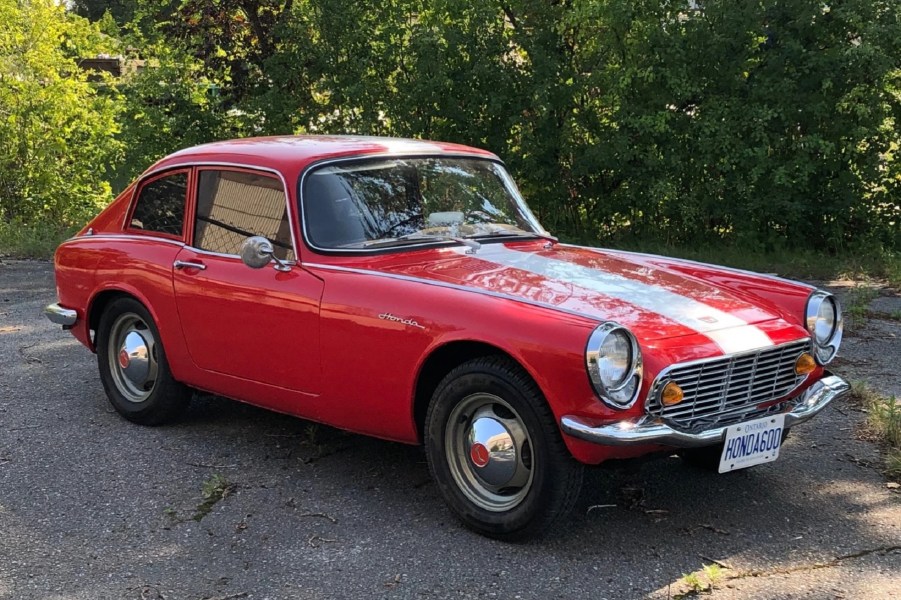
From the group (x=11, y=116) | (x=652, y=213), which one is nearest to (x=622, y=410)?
(x=652, y=213)

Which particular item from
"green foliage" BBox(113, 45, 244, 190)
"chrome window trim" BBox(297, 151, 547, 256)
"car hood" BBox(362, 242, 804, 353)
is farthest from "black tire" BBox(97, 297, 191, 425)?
"green foliage" BBox(113, 45, 244, 190)

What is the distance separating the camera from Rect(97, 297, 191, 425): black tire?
17.9 ft

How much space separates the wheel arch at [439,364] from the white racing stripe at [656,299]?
570mm

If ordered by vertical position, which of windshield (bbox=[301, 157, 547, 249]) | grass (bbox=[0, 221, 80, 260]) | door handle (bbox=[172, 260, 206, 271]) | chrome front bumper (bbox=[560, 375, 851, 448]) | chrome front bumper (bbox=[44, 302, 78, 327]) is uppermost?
windshield (bbox=[301, 157, 547, 249])

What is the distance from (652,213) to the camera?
11.6 m

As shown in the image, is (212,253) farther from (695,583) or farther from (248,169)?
(695,583)

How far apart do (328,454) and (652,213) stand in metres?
7.35

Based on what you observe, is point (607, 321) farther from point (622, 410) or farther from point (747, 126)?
point (747, 126)

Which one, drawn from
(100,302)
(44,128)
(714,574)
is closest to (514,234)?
(714,574)

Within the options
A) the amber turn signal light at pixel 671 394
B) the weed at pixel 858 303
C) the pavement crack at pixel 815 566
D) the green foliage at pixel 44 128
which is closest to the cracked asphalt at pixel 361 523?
the pavement crack at pixel 815 566

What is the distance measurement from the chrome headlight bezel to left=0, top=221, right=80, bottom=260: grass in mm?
10140

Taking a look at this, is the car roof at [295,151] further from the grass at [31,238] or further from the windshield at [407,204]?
the grass at [31,238]

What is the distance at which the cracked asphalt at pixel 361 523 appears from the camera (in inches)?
144

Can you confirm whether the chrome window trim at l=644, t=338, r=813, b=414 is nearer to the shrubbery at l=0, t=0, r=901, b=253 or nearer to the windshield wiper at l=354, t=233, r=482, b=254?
the windshield wiper at l=354, t=233, r=482, b=254
